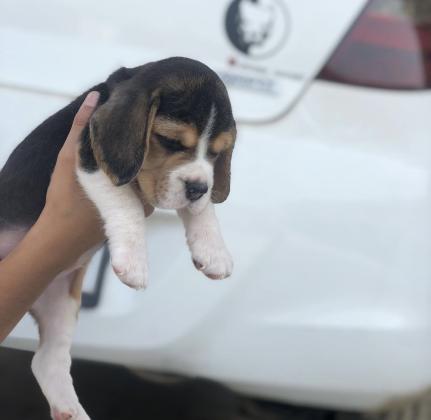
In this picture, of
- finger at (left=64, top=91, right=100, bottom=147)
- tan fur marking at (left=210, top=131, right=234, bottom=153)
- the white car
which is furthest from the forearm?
the white car

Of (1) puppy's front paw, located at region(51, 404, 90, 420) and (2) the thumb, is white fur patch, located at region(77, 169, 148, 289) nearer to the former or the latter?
(2) the thumb

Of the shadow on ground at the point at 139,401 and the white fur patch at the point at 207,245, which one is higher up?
the white fur patch at the point at 207,245

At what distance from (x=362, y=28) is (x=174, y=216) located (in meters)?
0.96

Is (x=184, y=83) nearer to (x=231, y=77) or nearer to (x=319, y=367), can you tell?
(x=231, y=77)

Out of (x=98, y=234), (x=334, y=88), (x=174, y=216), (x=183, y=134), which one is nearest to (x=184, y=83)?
(x=183, y=134)

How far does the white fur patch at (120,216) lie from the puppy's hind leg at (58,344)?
0.35m

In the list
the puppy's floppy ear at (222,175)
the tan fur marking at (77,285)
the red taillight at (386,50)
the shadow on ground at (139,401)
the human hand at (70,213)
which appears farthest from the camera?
the shadow on ground at (139,401)

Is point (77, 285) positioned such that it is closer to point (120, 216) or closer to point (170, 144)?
point (120, 216)

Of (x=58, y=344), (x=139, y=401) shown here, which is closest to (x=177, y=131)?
(x=58, y=344)

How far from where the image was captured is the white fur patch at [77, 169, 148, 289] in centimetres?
212

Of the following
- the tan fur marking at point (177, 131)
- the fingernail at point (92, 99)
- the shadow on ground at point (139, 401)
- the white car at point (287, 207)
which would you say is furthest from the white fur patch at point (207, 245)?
the shadow on ground at point (139, 401)

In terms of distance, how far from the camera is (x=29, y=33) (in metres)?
3.25

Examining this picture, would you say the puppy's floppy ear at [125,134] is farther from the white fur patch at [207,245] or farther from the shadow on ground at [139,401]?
the shadow on ground at [139,401]

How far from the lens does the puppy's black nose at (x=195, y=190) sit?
2053mm
